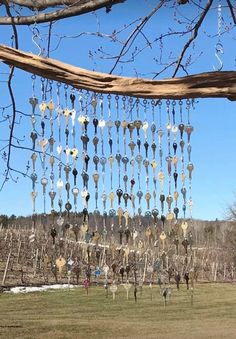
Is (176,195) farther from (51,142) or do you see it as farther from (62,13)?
(62,13)

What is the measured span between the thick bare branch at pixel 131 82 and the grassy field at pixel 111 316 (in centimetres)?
584

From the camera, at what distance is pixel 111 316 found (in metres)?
9.24

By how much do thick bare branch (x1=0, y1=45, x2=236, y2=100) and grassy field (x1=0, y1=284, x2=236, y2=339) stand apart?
5842 mm

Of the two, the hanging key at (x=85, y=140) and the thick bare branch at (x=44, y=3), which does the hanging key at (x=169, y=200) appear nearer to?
the hanging key at (x=85, y=140)

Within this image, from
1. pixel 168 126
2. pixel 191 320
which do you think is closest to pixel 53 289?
pixel 191 320

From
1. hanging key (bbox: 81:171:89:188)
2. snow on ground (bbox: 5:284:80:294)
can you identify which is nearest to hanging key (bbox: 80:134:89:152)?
hanging key (bbox: 81:171:89:188)

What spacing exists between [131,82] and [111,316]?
26.6 ft

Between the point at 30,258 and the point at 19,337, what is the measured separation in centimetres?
971

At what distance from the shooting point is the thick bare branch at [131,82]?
1495mm

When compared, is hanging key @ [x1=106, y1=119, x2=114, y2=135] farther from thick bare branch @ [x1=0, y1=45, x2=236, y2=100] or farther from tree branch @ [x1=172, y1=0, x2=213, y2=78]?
thick bare branch @ [x1=0, y1=45, x2=236, y2=100]

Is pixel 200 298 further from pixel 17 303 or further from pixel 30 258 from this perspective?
pixel 30 258

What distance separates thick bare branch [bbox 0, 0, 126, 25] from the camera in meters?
2.28

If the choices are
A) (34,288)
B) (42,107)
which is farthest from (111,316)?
(42,107)

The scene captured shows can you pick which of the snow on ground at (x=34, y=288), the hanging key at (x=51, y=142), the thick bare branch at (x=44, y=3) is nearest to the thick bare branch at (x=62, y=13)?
the thick bare branch at (x=44, y=3)
